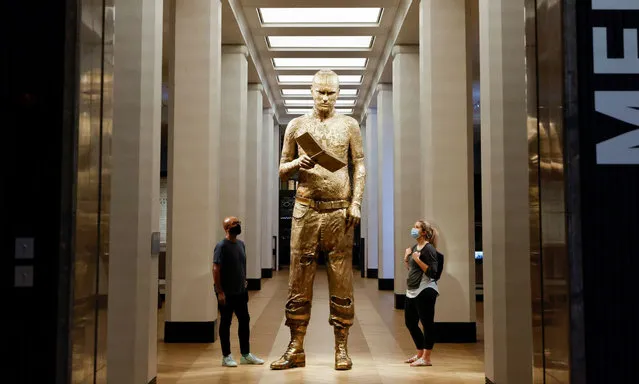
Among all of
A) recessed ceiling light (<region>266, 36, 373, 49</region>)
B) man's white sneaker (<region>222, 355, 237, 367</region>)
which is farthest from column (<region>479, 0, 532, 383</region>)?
recessed ceiling light (<region>266, 36, 373, 49</region>)

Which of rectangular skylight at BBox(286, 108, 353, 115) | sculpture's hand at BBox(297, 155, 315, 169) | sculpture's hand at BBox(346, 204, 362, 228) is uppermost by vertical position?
rectangular skylight at BBox(286, 108, 353, 115)

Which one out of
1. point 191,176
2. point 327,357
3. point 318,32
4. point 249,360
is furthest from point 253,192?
point 249,360

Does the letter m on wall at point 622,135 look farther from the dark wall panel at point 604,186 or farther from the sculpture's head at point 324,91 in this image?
the sculpture's head at point 324,91

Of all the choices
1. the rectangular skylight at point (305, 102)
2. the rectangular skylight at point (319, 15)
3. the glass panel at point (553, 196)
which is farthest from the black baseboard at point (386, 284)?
the glass panel at point (553, 196)

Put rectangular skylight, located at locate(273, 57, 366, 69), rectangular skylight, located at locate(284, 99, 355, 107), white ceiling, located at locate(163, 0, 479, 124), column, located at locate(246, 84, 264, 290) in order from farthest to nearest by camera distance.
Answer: rectangular skylight, located at locate(284, 99, 355, 107)
column, located at locate(246, 84, 264, 290)
rectangular skylight, located at locate(273, 57, 366, 69)
white ceiling, located at locate(163, 0, 479, 124)

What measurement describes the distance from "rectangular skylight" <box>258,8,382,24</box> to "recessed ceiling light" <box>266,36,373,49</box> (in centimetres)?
119

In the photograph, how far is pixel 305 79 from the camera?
1864 centimetres

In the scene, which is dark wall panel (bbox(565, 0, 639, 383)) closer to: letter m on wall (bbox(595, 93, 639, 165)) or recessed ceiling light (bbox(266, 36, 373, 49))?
letter m on wall (bbox(595, 93, 639, 165))

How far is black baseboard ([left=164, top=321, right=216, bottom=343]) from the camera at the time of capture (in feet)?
30.5

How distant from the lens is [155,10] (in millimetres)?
6078

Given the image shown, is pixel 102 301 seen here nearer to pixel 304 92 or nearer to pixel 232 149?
pixel 232 149

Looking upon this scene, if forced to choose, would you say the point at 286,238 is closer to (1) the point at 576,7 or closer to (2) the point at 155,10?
(2) the point at 155,10

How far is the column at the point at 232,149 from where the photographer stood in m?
12.7

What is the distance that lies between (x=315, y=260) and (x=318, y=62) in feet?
33.3
